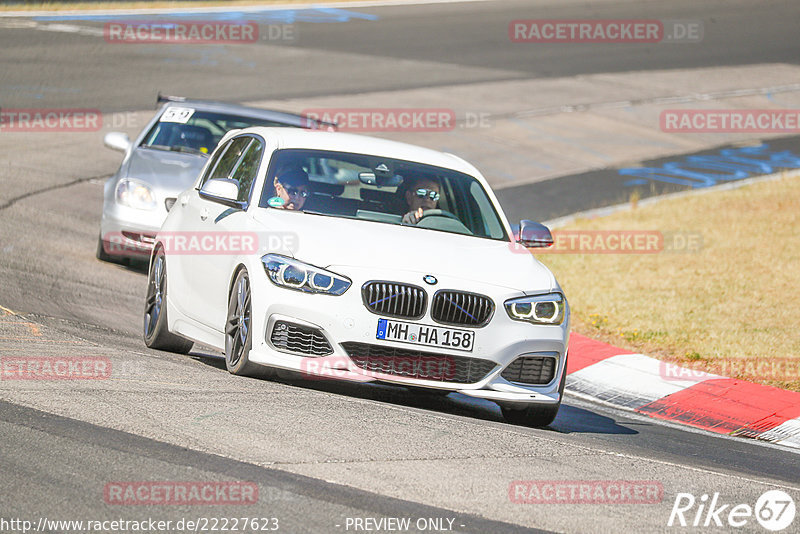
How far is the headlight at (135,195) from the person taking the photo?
12797mm

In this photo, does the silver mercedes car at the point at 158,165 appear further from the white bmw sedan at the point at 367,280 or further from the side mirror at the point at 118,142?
the white bmw sedan at the point at 367,280

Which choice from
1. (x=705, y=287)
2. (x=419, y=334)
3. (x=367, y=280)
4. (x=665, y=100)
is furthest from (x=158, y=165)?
(x=665, y=100)

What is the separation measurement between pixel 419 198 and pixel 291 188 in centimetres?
86

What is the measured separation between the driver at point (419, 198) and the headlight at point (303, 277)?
4.11ft

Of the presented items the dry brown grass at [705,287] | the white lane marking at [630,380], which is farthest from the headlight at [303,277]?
the dry brown grass at [705,287]

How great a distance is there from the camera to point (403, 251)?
7.81m

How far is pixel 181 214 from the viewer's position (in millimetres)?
9539

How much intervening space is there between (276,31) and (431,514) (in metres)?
29.7

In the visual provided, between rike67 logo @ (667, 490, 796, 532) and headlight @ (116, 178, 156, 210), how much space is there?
773 cm

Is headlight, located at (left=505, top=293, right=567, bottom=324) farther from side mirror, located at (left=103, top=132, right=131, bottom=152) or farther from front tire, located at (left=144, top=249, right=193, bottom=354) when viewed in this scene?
side mirror, located at (left=103, top=132, right=131, bottom=152)

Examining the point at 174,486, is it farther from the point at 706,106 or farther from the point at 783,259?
the point at 706,106

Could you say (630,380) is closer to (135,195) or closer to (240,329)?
(240,329)

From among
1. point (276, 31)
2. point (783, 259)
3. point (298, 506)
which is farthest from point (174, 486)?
point (276, 31)

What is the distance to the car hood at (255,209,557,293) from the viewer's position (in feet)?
25.1
